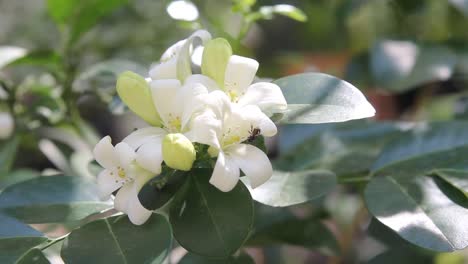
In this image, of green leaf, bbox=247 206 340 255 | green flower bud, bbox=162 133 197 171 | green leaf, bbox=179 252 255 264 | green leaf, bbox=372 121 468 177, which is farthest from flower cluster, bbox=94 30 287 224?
green leaf, bbox=247 206 340 255

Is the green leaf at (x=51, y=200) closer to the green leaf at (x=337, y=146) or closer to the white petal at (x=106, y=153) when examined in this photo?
the white petal at (x=106, y=153)

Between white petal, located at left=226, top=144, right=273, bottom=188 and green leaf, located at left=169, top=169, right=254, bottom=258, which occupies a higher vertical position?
white petal, located at left=226, top=144, right=273, bottom=188

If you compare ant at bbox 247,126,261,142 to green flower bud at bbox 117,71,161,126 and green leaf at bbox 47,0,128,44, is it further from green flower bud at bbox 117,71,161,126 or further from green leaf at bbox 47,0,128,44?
green leaf at bbox 47,0,128,44

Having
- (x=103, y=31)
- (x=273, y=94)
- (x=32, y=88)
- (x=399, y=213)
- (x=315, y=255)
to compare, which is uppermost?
(x=273, y=94)

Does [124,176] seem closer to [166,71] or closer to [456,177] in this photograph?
[166,71]

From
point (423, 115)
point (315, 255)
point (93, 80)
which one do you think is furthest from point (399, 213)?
point (315, 255)

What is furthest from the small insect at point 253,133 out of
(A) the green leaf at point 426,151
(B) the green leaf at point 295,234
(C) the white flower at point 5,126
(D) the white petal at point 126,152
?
(C) the white flower at point 5,126

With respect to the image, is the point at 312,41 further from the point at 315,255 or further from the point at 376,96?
the point at 315,255

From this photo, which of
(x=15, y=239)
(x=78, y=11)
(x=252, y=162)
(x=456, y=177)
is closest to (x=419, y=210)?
(x=456, y=177)
